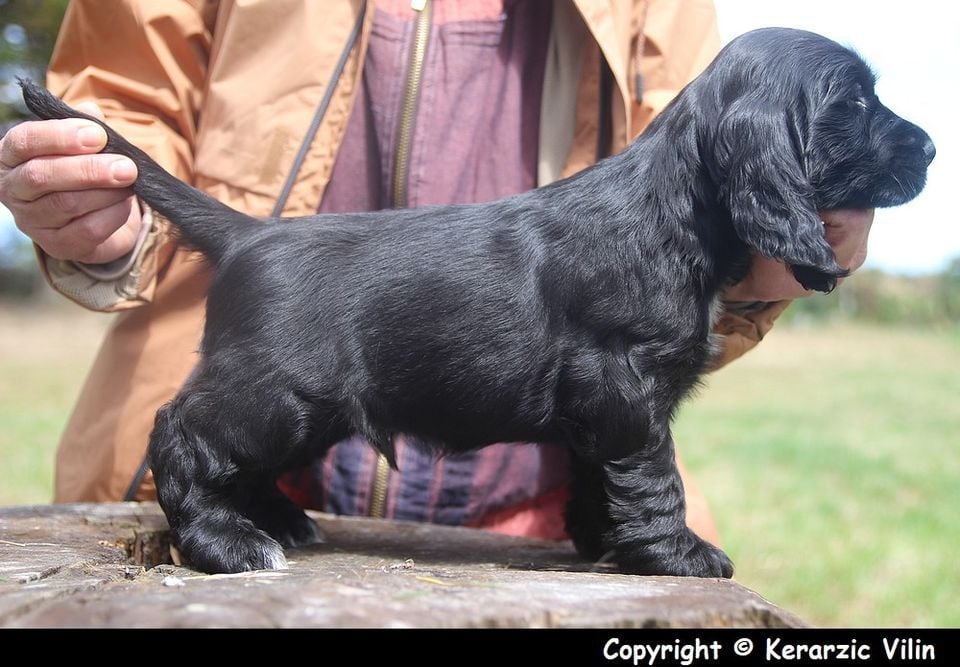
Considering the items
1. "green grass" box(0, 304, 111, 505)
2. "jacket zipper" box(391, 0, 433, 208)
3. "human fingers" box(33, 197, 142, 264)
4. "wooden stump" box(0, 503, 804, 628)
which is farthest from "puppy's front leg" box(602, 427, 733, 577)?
"green grass" box(0, 304, 111, 505)

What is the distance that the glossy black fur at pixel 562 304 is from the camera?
209 cm

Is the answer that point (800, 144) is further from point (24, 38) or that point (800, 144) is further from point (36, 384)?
point (36, 384)

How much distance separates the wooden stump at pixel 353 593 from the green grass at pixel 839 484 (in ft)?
2.05

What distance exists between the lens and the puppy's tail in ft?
7.52

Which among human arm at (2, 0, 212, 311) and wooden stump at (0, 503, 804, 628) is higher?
human arm at (2, 0, 212, 311)

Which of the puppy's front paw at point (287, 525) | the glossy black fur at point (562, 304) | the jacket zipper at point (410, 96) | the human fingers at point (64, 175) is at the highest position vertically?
the jacket zipper at point (410, 96)

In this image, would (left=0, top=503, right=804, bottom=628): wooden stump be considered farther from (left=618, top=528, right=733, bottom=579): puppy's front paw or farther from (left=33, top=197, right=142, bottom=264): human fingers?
(left=33, top=197, right=142, bottom=264): human fingers

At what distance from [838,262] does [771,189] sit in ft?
1.06

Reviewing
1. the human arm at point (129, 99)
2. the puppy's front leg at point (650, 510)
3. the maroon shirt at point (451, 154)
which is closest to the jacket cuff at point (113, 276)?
the human arm at point (129, 99)

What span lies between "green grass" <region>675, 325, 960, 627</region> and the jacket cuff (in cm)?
149

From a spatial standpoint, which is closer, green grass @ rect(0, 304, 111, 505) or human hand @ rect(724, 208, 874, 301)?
human hand @ rect(724, 208, 874, 301)

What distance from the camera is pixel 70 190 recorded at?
244 centimetres

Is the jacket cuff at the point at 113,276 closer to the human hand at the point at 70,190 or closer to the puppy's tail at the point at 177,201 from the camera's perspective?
the human hand at the point at 70,190
